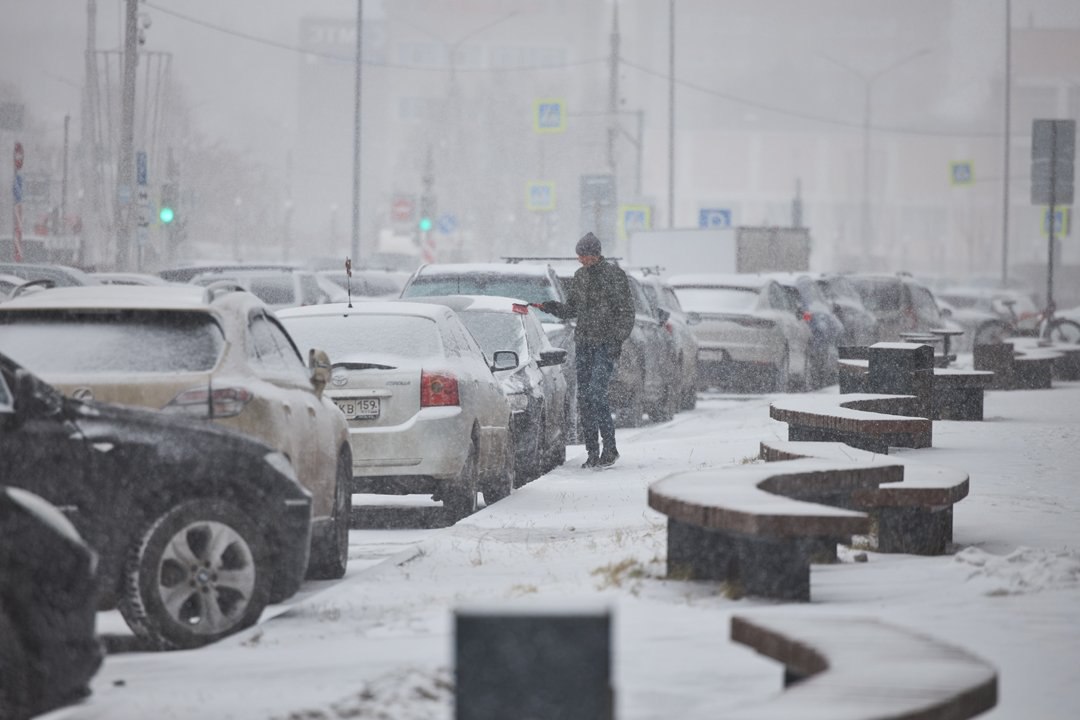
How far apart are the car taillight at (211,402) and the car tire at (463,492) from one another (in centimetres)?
427

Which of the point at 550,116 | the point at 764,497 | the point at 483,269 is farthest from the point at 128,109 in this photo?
the point at 764,497

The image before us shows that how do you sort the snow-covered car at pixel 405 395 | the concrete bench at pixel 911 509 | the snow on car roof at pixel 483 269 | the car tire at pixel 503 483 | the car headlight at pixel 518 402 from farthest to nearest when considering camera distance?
the snow on car roof at pixel 483 269
the car headlight at pixel 518 402
the car tire at pixel 503 483
the snow-covered car at pixel 405 395
the concrete bench at pixel 911 509

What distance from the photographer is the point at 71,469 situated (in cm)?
804

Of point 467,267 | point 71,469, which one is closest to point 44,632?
point 71,469

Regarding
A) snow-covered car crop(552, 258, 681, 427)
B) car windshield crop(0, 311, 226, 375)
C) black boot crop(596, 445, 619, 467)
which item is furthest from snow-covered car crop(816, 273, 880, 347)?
car windshield crop(0, 311, 226, 375)

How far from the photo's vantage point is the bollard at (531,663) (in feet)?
14.2

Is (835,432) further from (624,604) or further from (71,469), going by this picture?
(71,469)

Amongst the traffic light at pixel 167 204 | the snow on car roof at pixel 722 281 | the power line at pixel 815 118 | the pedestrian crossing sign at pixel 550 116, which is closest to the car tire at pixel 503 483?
the snow on car roof at pixel 722 281

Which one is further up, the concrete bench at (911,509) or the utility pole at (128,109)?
the utility pole at (128,109)

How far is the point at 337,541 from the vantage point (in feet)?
34.3

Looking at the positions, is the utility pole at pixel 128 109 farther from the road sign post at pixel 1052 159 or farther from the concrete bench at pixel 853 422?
the concrete bench at pixel 853 422

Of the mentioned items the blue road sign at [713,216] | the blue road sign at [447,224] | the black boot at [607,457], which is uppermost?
the blue road sign at [713,216]

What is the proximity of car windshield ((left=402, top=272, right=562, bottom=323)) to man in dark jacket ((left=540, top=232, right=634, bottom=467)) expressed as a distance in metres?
2.00

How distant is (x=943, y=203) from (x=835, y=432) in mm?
157849
